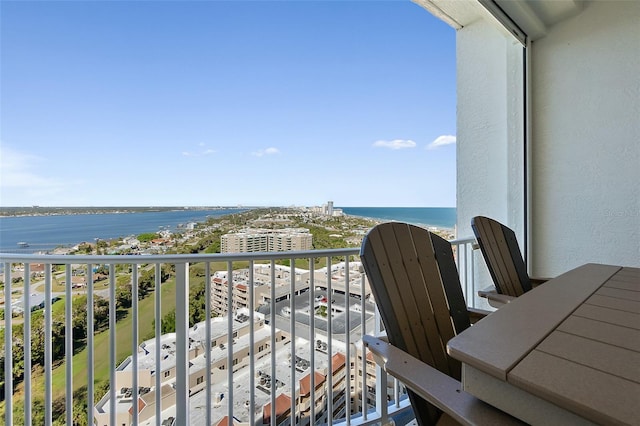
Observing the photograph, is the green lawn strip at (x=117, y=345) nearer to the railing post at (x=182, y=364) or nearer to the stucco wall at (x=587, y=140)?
the railing post at (x=182, y=364)

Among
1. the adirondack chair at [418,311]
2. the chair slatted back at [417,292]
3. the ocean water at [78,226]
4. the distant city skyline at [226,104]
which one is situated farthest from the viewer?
the distant city skyline at [226,104]

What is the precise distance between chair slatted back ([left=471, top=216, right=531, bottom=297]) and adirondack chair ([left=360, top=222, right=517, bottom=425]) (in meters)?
0.47

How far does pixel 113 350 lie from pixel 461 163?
10.9 ft

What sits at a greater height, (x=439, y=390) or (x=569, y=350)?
(x=569, y=350)

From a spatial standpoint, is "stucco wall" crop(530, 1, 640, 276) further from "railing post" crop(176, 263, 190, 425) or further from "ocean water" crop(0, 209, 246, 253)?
"ocean water" crop(0, 209, 246, 253)

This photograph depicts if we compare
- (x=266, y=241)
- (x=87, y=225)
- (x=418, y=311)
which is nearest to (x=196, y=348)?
(x=266, y=241)

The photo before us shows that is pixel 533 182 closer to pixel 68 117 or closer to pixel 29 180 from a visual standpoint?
pixel 29 180

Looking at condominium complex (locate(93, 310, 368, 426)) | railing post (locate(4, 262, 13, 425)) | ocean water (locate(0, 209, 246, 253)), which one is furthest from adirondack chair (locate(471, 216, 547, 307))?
ocean water (locate(0, 209, 246, 253))

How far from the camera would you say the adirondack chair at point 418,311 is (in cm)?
80

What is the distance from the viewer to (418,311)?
1.21 meters

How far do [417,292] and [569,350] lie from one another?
62 cm

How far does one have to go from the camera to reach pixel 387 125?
6969 millimetres

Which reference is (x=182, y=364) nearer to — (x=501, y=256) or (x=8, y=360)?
(x=8, y=360)

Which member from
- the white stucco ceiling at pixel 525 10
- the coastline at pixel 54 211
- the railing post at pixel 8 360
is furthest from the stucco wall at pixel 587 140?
the coastline at pixel 54 211
